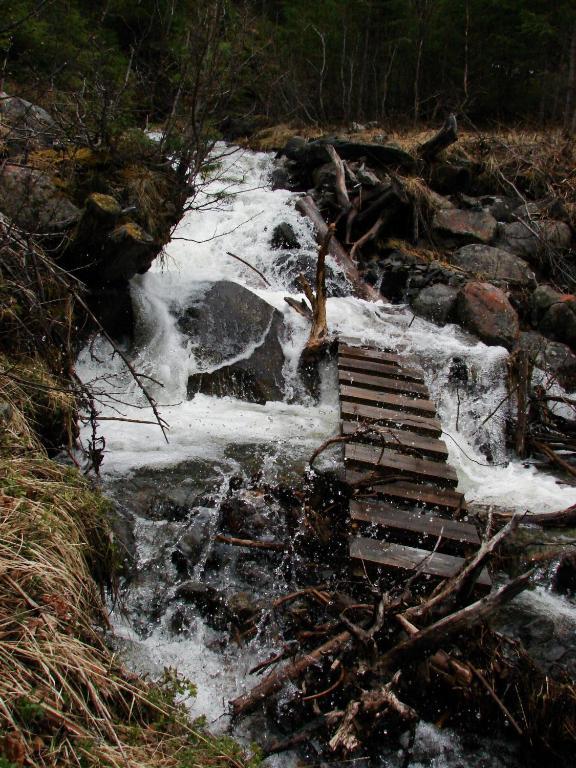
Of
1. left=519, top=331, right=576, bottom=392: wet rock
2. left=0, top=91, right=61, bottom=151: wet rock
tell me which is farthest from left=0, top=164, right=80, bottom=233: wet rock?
left=519, top=331, right=576, bottom=392: wet rock

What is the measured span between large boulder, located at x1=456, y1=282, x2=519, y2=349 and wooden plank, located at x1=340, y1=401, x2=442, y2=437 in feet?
7.65

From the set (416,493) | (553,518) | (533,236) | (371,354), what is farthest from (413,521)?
(533,236)

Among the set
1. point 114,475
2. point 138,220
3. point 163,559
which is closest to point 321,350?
point 138,220

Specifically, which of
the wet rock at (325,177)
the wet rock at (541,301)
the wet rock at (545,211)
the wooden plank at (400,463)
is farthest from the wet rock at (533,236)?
the wooden plank at (400,463)

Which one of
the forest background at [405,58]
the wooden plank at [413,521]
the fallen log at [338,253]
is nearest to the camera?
the wooden plank at [413,521]

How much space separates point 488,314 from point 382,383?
7.47 feet

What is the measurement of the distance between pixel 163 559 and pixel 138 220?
11.2 ft

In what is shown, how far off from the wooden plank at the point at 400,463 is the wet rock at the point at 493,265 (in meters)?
4.54

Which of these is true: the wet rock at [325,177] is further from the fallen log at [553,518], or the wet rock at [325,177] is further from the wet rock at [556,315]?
the fallen log at [553,518]

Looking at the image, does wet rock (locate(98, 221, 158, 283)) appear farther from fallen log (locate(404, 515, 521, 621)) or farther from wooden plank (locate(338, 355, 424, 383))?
fallen log (locate(404, 515, 521, 621))

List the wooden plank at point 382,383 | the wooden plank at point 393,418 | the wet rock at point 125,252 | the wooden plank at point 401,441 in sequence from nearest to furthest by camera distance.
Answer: the wooden plank at point 401,441 → the wooden plank at point 393,418 → the wet rock at point 125,252 → the wooden plank at point 382,383

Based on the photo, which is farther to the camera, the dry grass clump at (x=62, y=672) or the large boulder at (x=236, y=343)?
the large boulder at (x=236, y=343)

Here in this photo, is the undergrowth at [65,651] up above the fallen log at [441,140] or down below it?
below

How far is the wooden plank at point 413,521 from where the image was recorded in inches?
128
